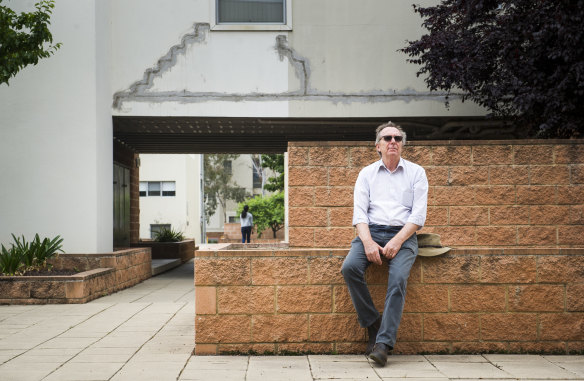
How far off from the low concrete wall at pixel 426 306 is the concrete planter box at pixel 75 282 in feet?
13.5

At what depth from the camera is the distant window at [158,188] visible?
3403 centimetres

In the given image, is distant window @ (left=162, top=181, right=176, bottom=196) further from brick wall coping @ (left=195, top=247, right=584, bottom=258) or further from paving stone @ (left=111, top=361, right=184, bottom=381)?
paving stone @ (left=111, top=361, right=184, bottom=381)

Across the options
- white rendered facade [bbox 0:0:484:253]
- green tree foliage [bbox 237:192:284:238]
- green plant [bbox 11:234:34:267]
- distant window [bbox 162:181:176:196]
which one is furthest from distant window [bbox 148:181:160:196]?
green plant [bbox 11:234:34:267]

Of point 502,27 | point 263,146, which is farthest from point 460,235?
point 263,146

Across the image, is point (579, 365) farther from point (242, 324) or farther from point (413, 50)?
point (413, 50)

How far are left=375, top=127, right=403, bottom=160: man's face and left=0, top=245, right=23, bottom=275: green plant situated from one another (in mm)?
6282

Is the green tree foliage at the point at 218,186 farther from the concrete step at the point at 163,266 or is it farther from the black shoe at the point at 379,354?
the black shoe at the point at 379,354

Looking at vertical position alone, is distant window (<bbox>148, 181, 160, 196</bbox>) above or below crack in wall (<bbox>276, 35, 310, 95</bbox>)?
below

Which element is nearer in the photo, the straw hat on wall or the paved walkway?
the paved walkway

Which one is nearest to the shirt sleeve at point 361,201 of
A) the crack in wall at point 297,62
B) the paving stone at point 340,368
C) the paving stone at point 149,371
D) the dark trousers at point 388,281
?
the dark trousers at point 388,281

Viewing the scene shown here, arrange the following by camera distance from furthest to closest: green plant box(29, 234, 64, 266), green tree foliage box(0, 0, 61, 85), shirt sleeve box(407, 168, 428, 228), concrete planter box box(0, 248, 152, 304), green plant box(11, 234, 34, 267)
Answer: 1. green plant box(29, 234, 64, 266)
2. green plant box(11, 234, 34, 267)
3. concrete planter box box(0, 248, 152, 304)
4. green tree foliage box(0, 0, 61, 85)
5. shirt sleeve box(407, 168, 428, 228)

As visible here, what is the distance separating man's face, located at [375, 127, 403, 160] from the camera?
509cm

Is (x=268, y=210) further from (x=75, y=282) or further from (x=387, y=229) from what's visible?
(x=387, y=229)

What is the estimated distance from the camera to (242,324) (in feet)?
17.3
